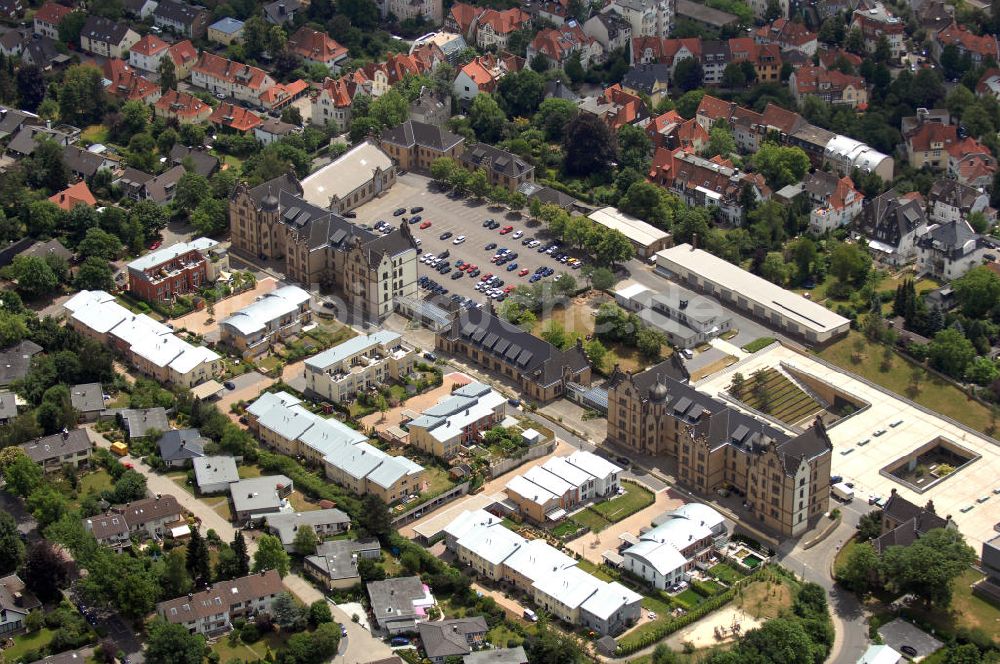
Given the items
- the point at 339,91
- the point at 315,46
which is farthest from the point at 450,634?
the point at 315,46

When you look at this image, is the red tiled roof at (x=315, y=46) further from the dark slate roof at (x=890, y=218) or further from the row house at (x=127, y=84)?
the dark slate roof at (x=890, y=218)

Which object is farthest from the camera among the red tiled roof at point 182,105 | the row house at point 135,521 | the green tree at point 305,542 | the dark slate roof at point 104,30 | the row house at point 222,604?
the dark slate roof at point 104,30

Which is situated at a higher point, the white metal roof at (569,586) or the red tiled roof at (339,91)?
the red tiled roof at (339,91)

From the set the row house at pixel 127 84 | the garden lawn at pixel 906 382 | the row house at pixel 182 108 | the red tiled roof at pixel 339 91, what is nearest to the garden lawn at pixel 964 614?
the garden lawn at pixel 906 382

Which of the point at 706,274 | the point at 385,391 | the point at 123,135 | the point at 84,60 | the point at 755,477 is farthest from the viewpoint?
the point at 84,60

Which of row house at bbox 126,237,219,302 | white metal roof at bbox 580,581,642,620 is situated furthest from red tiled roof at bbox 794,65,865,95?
white metal roof at bbox 580,581,642,620

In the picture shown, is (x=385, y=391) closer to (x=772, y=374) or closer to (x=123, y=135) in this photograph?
(x=772, y=374)

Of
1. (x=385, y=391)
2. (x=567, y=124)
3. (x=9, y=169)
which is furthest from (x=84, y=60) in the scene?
(x=385, y=391)

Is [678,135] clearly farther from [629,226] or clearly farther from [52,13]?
[52,13]
